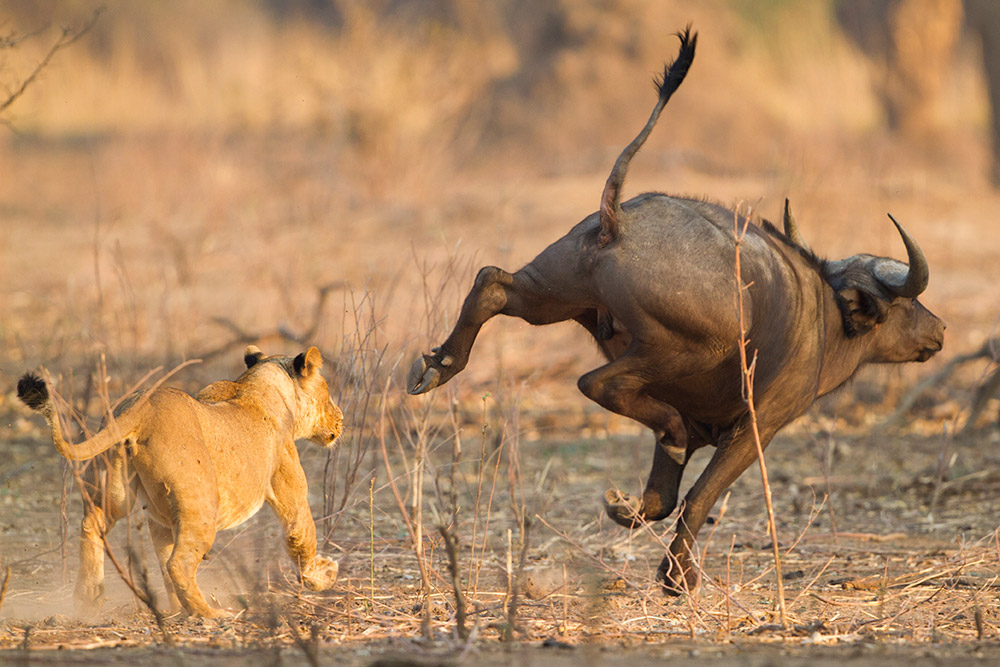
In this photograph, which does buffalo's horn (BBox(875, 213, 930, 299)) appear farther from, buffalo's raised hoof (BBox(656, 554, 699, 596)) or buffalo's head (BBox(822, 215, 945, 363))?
buffalo's raised hoof (BBox(656, 554, 699, 596))

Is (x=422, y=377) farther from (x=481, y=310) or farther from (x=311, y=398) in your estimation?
(x=311, y=398)

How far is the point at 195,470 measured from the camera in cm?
435

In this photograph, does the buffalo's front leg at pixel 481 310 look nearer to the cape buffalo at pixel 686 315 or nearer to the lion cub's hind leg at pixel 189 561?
the cape buffalo at pixel 686 315

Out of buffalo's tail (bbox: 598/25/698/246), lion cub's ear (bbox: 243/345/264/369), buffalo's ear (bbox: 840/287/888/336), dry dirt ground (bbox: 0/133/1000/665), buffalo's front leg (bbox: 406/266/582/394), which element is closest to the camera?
dry dirt ground (bbox: 0/133/1000/665)

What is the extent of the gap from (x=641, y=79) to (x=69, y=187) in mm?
9043

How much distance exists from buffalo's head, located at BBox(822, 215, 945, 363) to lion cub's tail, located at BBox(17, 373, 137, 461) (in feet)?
9.57

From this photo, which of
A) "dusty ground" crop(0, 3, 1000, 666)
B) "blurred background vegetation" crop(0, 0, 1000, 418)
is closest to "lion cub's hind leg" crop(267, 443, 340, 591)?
"dusty ground" crop(0, 3, 1000, 666)

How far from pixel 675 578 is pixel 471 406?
403 cm

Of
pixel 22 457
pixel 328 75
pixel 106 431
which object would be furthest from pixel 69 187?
pixel 106 431

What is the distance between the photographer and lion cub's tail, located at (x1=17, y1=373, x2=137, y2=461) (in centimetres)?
402

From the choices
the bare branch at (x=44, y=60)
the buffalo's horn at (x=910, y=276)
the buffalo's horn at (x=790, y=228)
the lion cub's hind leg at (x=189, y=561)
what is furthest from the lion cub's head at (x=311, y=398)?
the buffalo's horn at (x=910, y=276)

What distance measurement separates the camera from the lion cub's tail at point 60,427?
402cm

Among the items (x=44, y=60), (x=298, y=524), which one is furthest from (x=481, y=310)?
(x=44, y=60)

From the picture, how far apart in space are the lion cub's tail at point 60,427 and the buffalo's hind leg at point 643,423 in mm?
1614
